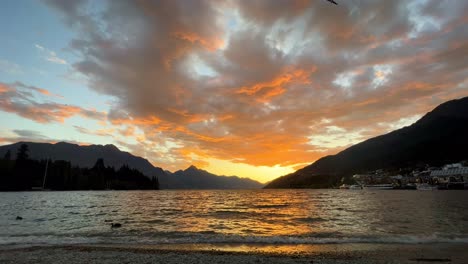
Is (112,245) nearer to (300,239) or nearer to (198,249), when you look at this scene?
(198,249)

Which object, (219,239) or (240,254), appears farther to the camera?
(219,239)

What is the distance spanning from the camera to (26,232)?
3219 cm

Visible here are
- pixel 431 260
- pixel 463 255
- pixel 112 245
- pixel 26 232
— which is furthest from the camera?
pixel 26 232

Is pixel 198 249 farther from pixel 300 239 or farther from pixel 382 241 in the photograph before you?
pixel 382 241

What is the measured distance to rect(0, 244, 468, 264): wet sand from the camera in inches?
731

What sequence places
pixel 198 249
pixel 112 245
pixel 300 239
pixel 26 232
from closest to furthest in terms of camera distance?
pixel 198 249 → pixel 112 245 → pixel 300 239 → pixel 26 232

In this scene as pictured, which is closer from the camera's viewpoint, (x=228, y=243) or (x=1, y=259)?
(x=1, y=259)

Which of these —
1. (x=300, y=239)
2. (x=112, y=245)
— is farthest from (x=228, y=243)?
(x=112, y=245)

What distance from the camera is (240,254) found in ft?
67.3

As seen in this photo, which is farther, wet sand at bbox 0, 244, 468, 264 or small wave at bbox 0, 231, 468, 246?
small wave at bbox 0, 231, 468, 246

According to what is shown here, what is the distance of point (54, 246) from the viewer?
24.2 meters

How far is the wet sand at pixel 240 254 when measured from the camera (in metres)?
18.6

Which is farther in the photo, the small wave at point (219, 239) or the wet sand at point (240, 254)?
the small wave at point (219, 239)

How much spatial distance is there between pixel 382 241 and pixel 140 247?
878 inches
